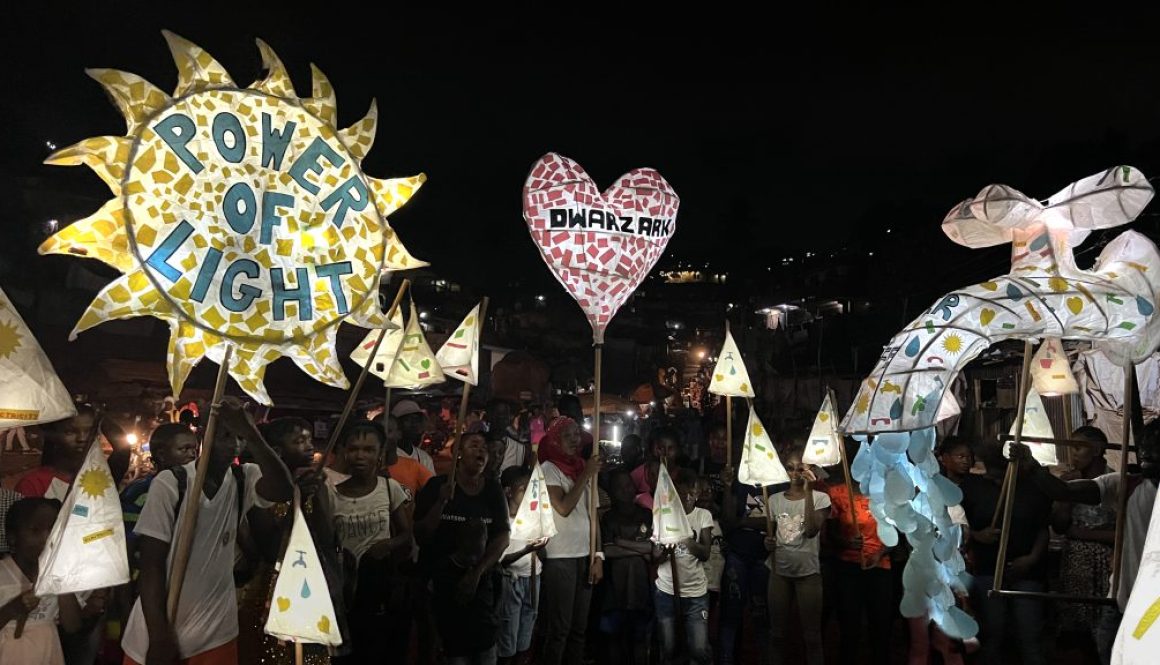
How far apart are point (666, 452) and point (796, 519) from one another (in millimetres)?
1146

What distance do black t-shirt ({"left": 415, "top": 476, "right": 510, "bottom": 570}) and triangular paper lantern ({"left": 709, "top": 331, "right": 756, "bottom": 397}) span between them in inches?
93.6

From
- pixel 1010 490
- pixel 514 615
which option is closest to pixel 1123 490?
pixel 1010 490

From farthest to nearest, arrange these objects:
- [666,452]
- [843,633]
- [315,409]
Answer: [315,409] → [666,452] → [843,633]

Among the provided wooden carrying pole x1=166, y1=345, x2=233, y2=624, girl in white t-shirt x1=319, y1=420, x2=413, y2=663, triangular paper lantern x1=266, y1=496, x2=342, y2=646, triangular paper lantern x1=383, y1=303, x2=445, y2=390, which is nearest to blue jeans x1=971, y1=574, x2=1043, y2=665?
girl in white t-shirt x1=319, y1=420, x2=413, y2=663

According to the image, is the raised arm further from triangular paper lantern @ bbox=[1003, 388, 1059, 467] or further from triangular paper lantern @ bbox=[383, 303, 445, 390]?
triangular paper lantern @ bbox=[1003, 388, 1059, 467]

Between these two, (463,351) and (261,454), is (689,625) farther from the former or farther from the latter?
(261,454)

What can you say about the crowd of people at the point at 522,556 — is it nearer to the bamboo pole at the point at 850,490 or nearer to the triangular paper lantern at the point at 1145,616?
the bamboo pole at the point at 850,490

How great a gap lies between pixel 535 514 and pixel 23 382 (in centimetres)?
309

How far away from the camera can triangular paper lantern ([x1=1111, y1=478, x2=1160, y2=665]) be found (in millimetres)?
1235

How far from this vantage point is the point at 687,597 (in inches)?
216

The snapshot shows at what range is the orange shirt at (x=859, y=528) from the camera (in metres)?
5.72

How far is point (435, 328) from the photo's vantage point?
2838 centimetres

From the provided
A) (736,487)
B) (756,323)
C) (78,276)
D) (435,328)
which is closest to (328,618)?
(736,487)

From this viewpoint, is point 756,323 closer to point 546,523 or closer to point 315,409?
point 315,409
